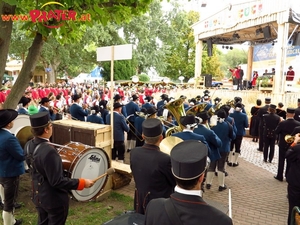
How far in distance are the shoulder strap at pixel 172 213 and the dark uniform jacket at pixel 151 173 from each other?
134cm

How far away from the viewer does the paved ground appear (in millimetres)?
5523

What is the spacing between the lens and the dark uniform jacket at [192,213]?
1858 millimetres

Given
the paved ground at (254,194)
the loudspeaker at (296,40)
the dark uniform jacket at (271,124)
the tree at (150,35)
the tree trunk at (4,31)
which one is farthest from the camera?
the tree at (150,35)

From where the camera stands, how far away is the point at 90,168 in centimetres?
465

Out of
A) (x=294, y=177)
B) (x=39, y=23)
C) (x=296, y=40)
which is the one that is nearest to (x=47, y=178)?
(x=39, y=23)

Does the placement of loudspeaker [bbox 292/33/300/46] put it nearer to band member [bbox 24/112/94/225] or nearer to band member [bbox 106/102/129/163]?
band member [bbox 106/102/129/163]

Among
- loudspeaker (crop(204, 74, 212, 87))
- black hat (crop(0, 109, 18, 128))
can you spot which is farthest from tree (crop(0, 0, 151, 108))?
loudspeaker (crop(204, 74, 212, 87))

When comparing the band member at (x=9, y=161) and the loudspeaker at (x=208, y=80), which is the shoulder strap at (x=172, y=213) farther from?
the loudspeaker at (x=208, y=80)

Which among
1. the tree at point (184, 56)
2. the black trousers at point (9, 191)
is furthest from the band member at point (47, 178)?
the tree at point (184, 56)

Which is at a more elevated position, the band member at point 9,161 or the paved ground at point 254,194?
the band member at point 9,161

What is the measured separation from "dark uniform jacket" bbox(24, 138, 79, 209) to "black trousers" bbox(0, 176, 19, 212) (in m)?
1.41

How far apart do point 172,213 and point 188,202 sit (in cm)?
14

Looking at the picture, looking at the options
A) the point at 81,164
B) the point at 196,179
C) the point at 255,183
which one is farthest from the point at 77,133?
the point at 255,183

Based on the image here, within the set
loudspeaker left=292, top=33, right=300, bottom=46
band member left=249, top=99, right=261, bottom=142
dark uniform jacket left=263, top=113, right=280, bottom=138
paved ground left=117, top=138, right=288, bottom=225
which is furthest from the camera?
loudspeaker left=292, top=33, right=300, bottom=46
